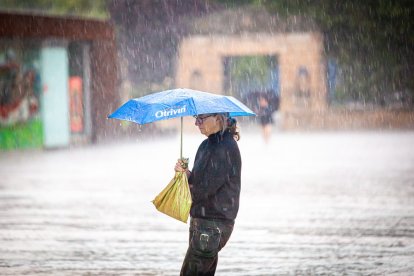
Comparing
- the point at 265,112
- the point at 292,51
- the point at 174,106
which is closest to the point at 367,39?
the point at 292,51

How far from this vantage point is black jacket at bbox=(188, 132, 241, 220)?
19.0 feet

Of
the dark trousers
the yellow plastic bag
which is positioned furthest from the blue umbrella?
the dark trousers

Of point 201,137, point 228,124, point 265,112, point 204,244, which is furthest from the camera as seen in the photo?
point 201,137

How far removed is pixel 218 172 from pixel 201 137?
79.0 ft

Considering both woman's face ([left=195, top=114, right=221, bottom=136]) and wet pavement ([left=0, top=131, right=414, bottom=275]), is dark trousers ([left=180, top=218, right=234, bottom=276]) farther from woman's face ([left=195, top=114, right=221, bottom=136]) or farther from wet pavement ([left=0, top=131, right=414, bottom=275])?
wet pavement ([left=0, top=131, right=414, bottom=275])

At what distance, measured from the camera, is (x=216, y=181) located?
5.77 meters

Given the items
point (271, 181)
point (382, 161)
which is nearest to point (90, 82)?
point (382, 161)

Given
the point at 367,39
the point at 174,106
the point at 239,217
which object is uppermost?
the point at 367,39

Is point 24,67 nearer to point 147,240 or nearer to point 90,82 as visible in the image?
point 90,82

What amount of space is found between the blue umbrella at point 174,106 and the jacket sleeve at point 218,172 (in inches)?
11.1

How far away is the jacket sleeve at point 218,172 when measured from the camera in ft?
18.9

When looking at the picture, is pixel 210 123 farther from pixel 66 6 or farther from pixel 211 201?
pixel 66 6

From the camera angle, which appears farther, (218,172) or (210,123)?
(210,123)

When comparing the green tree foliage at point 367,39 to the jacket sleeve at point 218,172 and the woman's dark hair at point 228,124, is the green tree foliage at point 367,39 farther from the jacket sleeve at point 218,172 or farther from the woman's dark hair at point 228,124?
the jacket sleeve at point 218,172
